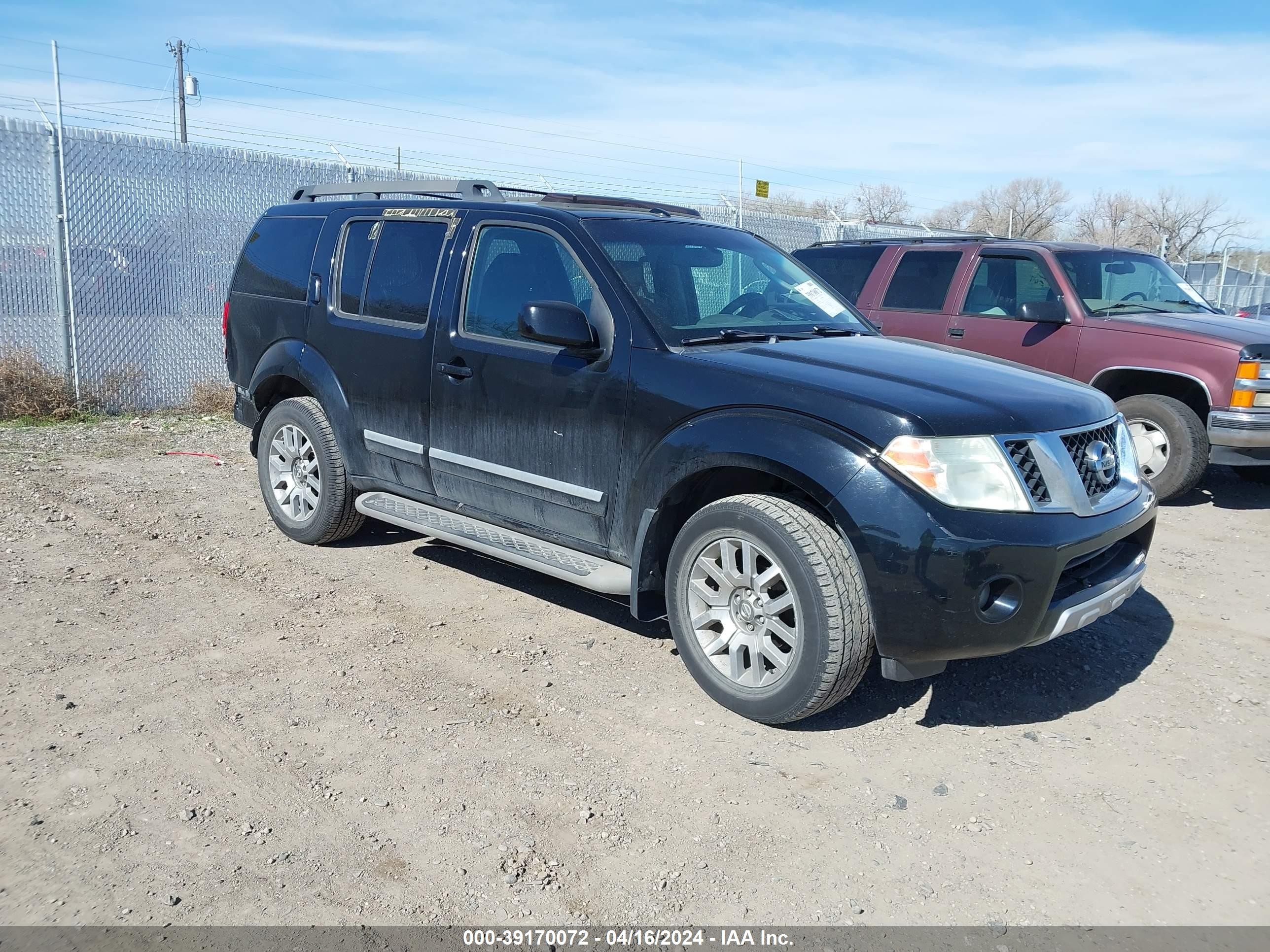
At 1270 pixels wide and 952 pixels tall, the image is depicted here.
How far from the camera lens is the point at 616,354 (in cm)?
421

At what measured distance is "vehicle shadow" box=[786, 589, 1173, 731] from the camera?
400cm

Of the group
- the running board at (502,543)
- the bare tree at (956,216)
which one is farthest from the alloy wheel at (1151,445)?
the bare tree at (956,216)

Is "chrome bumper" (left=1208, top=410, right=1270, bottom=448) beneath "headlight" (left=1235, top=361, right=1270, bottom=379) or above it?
beneath

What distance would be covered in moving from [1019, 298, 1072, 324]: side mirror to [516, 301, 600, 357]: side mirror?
15.4 ft

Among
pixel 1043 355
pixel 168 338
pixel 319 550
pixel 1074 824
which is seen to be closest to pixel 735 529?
pixel 1074 824

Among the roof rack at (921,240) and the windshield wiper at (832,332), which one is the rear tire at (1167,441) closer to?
the roof rack at (921,240)

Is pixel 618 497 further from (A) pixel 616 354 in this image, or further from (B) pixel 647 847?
(B) pixel 647 847

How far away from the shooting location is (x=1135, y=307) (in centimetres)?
796

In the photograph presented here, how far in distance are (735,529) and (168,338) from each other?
338 inches

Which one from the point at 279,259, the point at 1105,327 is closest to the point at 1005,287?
the point at 1105,327

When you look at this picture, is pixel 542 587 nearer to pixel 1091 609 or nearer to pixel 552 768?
pixel 552 768

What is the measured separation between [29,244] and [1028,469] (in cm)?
942

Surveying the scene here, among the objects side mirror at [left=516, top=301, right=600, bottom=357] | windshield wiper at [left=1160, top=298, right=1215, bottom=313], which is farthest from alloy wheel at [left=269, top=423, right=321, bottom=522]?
windshield wiper at [left=1160, top=298, right=1215, bottom=313]

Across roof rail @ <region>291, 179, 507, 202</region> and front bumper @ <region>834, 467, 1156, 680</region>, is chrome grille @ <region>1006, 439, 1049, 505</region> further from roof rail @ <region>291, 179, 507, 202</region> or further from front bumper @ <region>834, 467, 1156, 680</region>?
roof rail @ <region>291, 179, 507, 202</region>
